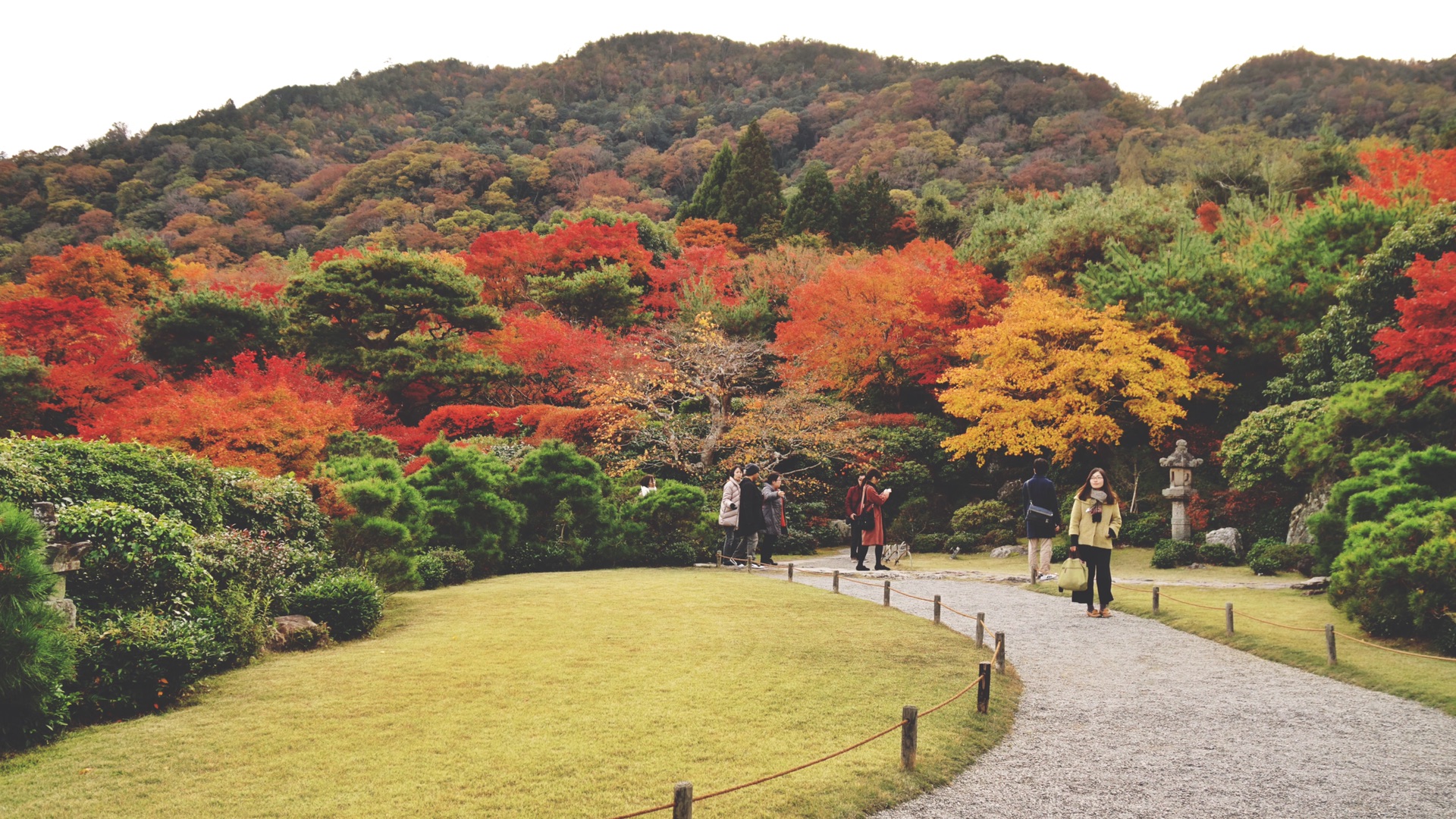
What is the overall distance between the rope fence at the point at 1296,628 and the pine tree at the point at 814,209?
3045cm

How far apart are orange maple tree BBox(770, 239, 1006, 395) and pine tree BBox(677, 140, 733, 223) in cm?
2252

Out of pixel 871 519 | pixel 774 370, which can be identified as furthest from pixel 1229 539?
pixel 774 370

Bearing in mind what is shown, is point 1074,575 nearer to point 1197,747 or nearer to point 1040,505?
point 1040,505

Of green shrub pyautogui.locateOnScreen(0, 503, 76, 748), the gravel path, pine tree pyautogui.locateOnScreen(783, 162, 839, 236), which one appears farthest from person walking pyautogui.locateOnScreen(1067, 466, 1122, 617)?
pine tree pyautogui.locateOnScreen(783, 162, 839, 236)

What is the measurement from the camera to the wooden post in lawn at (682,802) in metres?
3.62

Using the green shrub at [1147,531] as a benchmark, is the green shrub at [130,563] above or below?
above

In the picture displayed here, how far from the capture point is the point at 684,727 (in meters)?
5.48

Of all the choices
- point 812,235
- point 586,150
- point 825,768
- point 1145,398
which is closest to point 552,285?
point 812,235

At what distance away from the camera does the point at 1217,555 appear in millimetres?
15633

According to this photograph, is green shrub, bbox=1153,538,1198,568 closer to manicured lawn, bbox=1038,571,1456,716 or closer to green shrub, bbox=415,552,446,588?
manicured lawn, bbox=1038,571,1456,716

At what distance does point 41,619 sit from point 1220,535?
57.6 feet

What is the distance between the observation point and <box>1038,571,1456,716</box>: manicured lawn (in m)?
6.88

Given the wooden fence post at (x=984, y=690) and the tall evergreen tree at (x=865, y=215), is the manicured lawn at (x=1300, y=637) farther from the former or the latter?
the tall evergreen tree at (x=865, y=215)

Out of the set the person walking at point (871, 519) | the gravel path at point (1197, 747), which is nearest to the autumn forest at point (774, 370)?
the gravel path at point (1197, 747)
